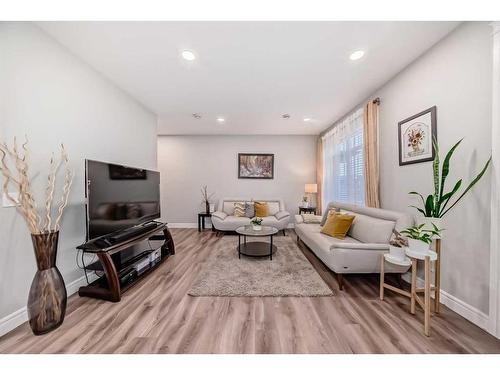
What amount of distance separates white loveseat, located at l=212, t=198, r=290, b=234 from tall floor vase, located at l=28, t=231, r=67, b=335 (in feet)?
9.53

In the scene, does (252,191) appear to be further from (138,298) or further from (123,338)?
(123,338)

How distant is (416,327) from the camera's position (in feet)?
4.91

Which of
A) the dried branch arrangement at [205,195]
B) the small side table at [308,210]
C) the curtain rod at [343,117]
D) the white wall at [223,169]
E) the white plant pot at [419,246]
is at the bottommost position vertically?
the small side table at [308,210]

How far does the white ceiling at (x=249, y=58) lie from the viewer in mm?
1643

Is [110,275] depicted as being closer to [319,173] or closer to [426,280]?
[426,280]

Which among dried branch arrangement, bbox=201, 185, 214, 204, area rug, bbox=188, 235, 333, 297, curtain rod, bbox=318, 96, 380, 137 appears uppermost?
curtain rod, bbox=318, 96, 380, 137

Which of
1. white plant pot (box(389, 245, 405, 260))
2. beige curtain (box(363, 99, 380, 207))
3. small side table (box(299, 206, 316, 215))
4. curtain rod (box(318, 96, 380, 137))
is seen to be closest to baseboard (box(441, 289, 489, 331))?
white plant pot (box(389, 245, 405, 260))

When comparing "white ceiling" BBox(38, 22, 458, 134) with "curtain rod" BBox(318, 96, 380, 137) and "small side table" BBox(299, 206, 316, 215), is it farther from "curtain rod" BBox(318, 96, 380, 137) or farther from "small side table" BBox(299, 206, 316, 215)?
"small side table" BBox(299, 206, 316, 215)

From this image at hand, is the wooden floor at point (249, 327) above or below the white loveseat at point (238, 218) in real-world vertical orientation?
below

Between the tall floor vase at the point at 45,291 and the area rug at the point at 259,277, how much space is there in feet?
3.45

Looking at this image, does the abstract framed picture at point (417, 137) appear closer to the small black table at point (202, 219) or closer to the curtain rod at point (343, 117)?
the curtain rod at point (343, 117)

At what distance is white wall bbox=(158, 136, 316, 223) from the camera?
17.1 ft

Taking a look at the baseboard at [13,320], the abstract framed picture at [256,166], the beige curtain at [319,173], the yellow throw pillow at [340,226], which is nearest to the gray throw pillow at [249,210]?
the abstract framed picture at [256,166]
